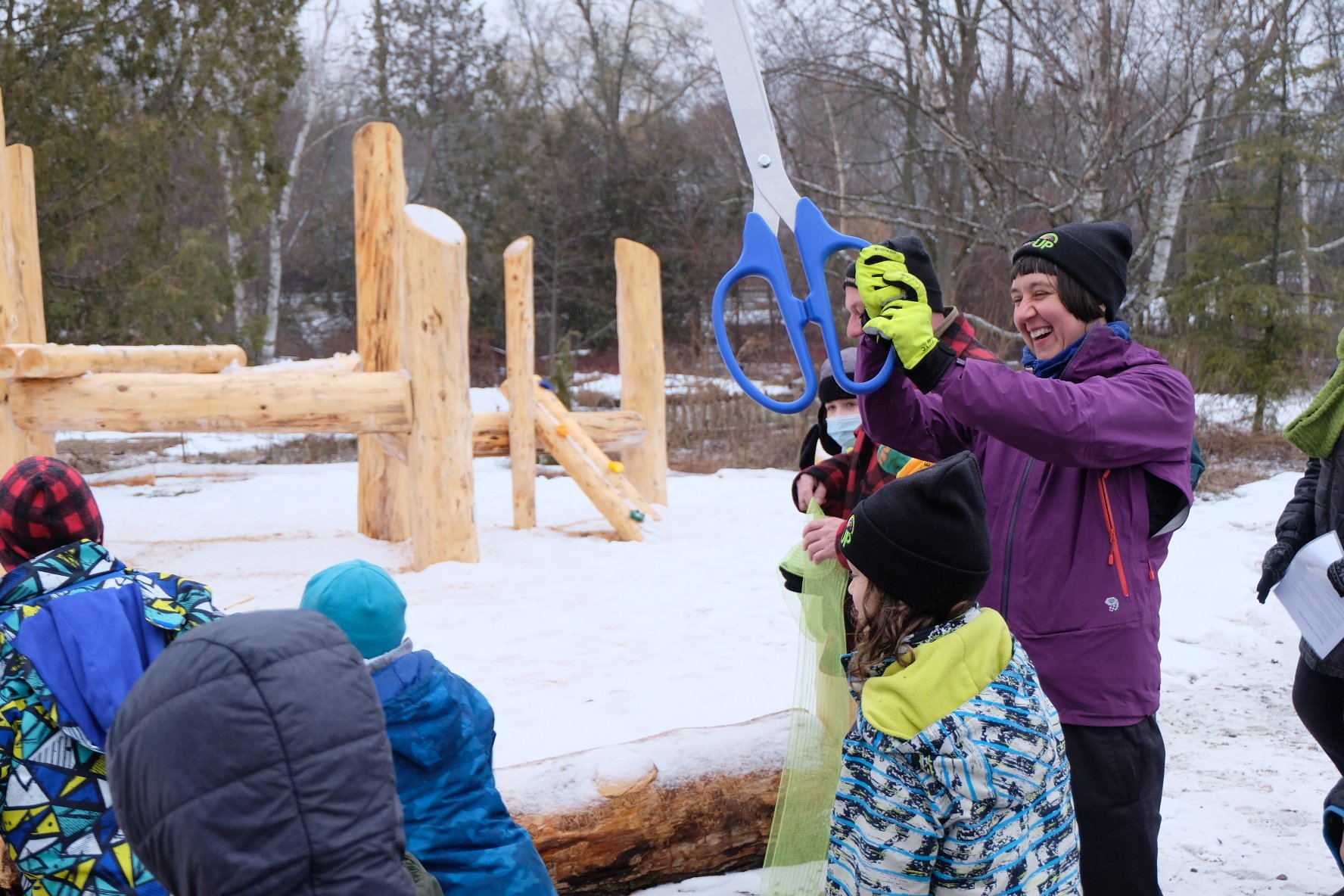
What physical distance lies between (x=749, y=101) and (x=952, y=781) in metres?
1.28

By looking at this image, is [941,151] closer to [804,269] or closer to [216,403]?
[216,403]

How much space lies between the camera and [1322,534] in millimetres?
2578

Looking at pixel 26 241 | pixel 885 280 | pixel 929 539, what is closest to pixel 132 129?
pixel 26 241

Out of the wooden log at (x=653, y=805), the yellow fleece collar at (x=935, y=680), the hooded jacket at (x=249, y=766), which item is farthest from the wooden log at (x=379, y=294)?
the hooded jacket at (x=249, y=766)

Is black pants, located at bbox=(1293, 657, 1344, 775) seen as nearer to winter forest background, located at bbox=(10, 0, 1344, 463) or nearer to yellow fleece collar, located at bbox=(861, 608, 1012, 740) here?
yellow fleece collar, located at bbox=(861, 608, 1012, 740)

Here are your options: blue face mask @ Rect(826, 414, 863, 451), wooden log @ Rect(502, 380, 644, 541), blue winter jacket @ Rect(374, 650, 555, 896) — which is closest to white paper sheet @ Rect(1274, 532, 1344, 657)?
blue face mask @ Rect(826, 414, 863, 451)

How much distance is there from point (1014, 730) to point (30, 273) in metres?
7.81

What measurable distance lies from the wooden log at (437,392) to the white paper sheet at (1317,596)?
473 centimetres

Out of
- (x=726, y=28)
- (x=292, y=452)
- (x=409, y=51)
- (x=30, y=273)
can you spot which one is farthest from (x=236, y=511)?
(x=409, y=51)

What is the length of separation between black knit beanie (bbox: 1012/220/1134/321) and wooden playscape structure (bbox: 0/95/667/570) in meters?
4.77

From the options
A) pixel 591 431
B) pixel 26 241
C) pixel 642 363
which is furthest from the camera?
pixel 642 363

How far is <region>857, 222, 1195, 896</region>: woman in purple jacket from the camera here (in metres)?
1.88

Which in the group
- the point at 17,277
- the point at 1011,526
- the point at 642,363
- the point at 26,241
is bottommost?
the point at 1011,526

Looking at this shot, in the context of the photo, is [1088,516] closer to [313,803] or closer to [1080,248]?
[1080,248]
